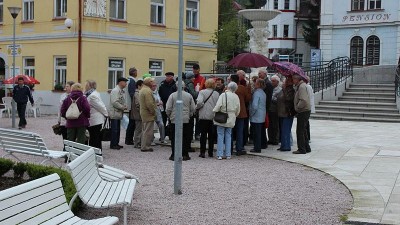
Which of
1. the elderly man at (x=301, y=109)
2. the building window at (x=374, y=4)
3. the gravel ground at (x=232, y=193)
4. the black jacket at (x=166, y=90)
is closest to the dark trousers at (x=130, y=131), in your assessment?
the black jacket at (x=166, y=90)

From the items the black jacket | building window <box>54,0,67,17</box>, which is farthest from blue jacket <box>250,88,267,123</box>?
building window <box>54,0,67,17</box>

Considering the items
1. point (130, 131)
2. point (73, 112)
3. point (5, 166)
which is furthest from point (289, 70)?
point (5, 166)

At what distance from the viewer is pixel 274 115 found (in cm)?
1467

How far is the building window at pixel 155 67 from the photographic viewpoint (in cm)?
3012

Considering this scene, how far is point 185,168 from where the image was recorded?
11531 mm

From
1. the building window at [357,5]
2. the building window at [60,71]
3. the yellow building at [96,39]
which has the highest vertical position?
the building window at [357,5]

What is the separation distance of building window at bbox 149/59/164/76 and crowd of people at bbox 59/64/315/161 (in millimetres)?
14885

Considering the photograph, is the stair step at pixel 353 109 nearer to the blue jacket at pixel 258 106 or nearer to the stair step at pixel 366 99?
the stair step at pixel 366 99

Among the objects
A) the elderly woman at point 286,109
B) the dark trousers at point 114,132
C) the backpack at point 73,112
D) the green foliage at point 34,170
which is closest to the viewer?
the green foliage at point 34,170

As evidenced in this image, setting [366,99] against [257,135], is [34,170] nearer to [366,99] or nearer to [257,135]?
[257,135]

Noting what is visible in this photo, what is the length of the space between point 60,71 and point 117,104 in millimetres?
Answer: 14986

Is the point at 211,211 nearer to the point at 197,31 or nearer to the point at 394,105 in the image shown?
the point at 394,105

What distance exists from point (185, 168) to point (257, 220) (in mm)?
4175

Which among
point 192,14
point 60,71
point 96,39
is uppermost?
point 192,14
